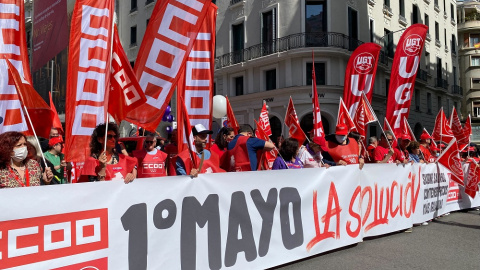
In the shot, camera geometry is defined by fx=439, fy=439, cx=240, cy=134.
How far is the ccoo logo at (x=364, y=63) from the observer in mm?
9906

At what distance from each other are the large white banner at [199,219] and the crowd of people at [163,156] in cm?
27

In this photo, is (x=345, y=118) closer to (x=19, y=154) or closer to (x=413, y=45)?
(x=413, y=45)

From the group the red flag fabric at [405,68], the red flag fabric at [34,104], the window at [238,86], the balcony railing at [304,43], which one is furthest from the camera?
the window at [238,86]

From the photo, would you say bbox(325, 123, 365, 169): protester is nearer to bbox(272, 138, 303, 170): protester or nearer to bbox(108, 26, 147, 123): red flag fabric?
bbox(272, 138, 303, 170): protester

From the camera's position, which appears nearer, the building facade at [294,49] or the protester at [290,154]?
the protester at [290,154]

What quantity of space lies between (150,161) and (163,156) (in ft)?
0.68

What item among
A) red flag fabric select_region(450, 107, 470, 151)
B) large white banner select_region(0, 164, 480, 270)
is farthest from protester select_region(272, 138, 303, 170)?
red flag fabric select_region(450, 107, 470, 151)

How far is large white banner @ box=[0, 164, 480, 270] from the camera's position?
304cm

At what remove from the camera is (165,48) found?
5246 millimetres

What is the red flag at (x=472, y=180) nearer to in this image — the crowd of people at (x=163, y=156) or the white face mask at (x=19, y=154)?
the crowd of people at (x=163, y=156)

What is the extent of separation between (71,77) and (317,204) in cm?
313

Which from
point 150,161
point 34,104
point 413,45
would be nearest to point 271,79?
point 413,45

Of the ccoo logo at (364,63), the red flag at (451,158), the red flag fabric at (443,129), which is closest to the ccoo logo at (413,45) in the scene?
the ccoo logo at (364,63)

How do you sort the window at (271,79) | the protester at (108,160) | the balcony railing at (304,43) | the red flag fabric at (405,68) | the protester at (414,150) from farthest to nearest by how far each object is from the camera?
1. the window at (271,79)
2. the balcony railing at (304,43)
3. the red flag fabric at (405,68)
4. the protester at (414,150)
5. the protester at (108,160)
